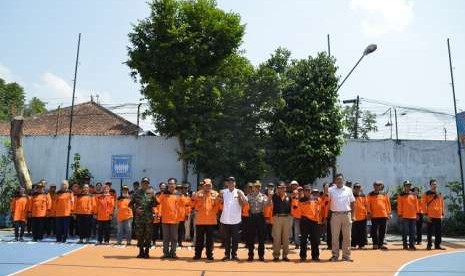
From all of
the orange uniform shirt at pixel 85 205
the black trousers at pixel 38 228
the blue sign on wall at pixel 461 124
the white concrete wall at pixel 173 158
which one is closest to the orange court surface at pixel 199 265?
the orange uniform shirt at pixel 85 205

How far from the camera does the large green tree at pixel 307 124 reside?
17.6 m

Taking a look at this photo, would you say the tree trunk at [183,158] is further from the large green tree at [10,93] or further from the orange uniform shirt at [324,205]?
the large green tree at [10,93]

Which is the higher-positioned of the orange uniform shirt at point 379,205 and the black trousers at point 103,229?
the orange uniform shirt at point 379,205

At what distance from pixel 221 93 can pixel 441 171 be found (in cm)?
1035

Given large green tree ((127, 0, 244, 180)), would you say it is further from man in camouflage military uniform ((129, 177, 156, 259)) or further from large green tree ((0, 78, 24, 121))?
large green tree ((0, 78, 24, 121))

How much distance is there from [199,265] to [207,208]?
168cm

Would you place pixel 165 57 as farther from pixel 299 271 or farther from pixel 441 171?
pixel 441 171

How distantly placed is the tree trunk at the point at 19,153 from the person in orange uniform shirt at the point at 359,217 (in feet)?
41.5

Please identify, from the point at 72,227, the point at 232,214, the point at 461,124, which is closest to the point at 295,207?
the point at 232,214

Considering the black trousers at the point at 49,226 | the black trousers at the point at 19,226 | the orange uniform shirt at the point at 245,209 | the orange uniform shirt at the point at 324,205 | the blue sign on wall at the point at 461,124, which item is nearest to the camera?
the orange uniform shirt at the point at 245,209

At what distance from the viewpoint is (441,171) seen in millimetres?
20547

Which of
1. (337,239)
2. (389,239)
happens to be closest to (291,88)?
(389,239)

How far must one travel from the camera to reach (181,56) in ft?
59.1

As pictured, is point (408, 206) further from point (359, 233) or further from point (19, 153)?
point (19, 153)
